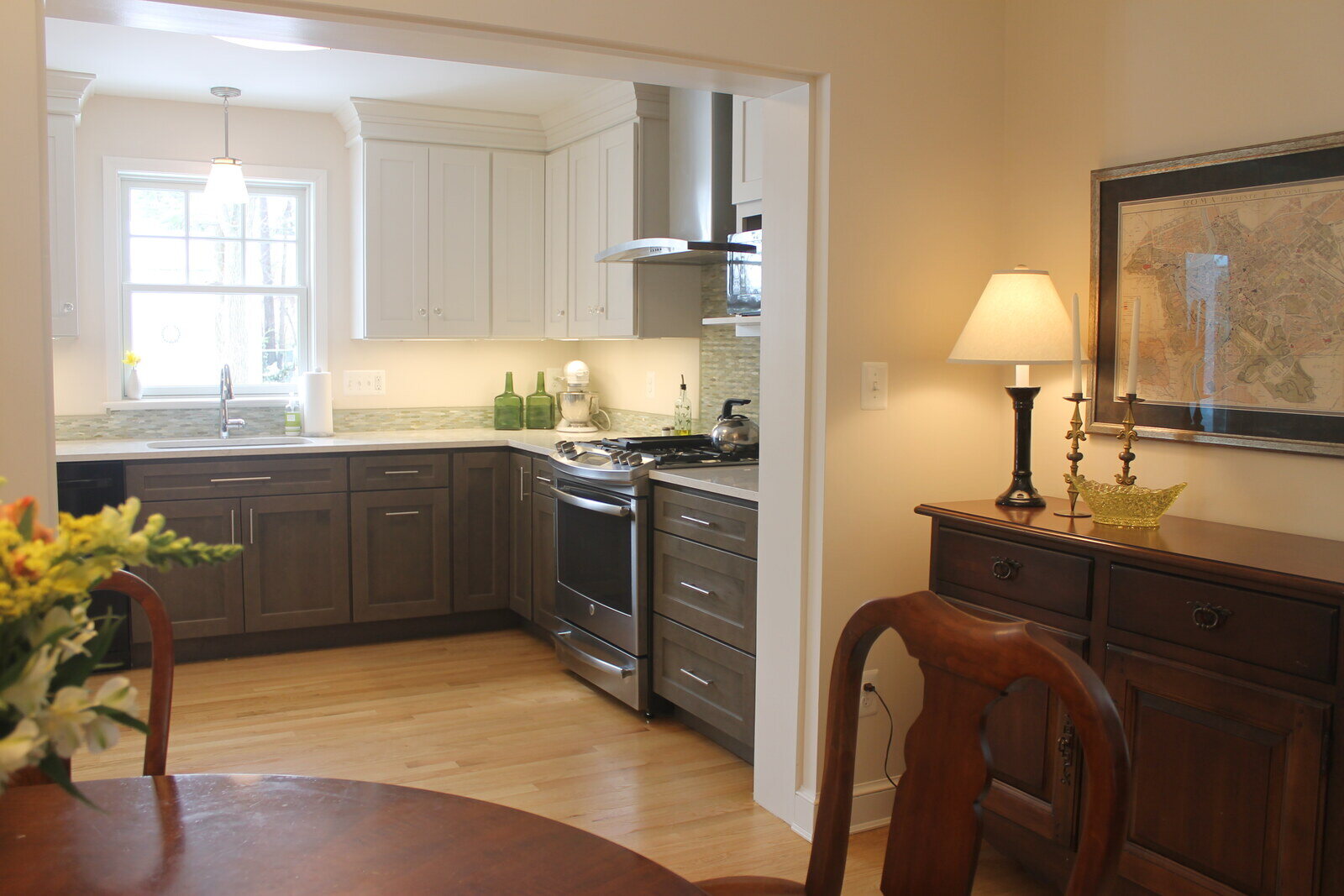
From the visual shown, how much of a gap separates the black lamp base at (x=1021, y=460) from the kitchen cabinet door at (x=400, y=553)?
2.71 m

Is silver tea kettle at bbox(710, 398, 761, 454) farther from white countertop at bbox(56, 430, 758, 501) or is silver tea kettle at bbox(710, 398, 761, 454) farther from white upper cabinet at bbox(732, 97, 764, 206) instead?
white upper cabinet at bbox(732, 97, 764, 206)

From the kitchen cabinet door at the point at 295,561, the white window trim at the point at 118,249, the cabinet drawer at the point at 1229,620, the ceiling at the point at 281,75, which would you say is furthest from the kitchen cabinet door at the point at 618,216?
the cabinet drawer at the point at 1229,620

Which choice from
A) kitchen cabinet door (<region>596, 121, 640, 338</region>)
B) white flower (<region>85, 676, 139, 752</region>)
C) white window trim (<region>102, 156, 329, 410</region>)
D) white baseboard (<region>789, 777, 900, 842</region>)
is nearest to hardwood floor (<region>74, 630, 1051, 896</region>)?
white baseboard (<region>789, 777, 900, 842</region>)

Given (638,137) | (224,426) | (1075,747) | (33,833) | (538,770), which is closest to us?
(33,833)

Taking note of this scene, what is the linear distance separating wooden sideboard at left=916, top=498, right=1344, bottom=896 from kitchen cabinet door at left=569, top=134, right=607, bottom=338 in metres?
2.57

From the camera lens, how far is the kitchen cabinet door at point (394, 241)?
15.9 ft

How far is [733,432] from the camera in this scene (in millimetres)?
3887

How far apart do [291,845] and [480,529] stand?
365 centimetres

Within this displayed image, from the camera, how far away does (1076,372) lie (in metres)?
2.48

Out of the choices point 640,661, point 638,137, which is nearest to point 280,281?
point 638,137

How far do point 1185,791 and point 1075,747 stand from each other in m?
0.28

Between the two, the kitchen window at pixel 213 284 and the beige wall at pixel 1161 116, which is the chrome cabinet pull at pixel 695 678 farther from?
the kitchen window at pixel 213 284

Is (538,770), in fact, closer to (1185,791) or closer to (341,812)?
(1185,791)

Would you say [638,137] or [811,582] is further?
[638,137]
